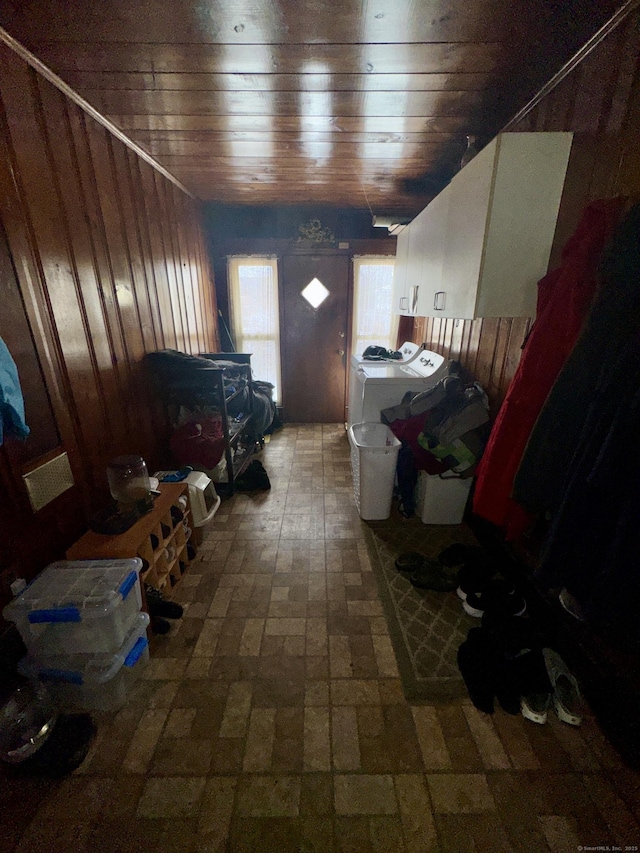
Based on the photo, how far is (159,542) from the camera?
1606 millimetres

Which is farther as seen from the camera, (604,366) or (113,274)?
(113,274)

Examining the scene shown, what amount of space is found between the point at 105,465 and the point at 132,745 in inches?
46.8

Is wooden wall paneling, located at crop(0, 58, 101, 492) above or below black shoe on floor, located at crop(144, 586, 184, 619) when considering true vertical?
above

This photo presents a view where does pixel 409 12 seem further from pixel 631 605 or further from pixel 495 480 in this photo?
pixel 631 605

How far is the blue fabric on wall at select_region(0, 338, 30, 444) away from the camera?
100 cm

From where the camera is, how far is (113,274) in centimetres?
182

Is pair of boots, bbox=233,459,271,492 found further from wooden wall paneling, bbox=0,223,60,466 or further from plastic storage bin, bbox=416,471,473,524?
wooden wall paneling, bbox=0,223,60,466

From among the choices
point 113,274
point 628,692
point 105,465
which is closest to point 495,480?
point 628,692

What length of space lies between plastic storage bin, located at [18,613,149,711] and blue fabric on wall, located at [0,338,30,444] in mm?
847

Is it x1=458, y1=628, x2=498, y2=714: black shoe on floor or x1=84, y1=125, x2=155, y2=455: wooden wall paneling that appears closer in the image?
x1=458, y1=628, x2=498, y2=714: black shoe on floor

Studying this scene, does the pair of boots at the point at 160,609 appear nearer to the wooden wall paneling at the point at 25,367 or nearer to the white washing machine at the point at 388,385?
the wooden wall paneling at the point at 25,367

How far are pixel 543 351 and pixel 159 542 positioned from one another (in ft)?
6.07

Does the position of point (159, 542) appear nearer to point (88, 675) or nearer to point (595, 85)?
point (88, 675)

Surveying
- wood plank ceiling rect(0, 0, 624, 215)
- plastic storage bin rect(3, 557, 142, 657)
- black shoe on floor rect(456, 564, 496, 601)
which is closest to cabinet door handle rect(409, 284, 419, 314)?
wood plank ceiling rect(0, 0, 624, 215)
